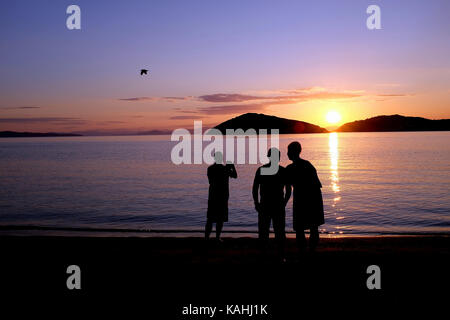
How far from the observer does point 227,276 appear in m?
7.30

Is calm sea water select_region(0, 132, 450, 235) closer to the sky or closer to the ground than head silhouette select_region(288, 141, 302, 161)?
closer to the ground

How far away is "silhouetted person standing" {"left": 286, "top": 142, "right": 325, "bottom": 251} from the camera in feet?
25.2

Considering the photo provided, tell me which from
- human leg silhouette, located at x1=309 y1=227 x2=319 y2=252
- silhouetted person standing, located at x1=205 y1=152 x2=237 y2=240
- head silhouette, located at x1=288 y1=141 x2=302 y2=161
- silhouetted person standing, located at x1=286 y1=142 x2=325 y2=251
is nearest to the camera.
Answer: head silhouette, located at x1=288 y1=141 x2=302 y2=161

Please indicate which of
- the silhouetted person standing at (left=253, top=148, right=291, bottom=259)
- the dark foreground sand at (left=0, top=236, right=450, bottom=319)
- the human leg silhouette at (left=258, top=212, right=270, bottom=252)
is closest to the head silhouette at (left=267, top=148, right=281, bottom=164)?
the silhouetted person standing at (left=253, top=148, right=291, bottom=259)

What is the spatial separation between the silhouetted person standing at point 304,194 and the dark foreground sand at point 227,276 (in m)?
0.96

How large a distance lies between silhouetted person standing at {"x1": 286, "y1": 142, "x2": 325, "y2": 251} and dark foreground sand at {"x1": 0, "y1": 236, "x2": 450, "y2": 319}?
3.14ft

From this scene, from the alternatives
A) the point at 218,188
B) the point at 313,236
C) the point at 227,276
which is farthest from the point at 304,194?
the point at 218,188

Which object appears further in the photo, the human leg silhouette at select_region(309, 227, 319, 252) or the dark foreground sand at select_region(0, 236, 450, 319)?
the human leg silhouette at select_region(309, 227, 319, 252)

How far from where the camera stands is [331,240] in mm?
12664

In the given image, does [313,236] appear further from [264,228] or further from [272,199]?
[272,199]

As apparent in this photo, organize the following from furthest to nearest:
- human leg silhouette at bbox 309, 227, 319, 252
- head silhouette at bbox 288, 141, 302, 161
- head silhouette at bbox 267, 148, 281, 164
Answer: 1. human leg silhouette at bbox 309, 227, 319, 252
2. head silhouette at bbox 288, 141, 302, 161
3. head silhouette at bbox 267, 148, 281, 164

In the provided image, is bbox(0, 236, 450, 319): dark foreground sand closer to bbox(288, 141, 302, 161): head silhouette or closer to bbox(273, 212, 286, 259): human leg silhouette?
bbox(273, 212, 286, 259): human leg silhouette

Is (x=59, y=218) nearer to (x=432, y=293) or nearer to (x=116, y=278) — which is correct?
(x=116, y=278)

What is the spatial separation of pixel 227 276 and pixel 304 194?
2.33m
